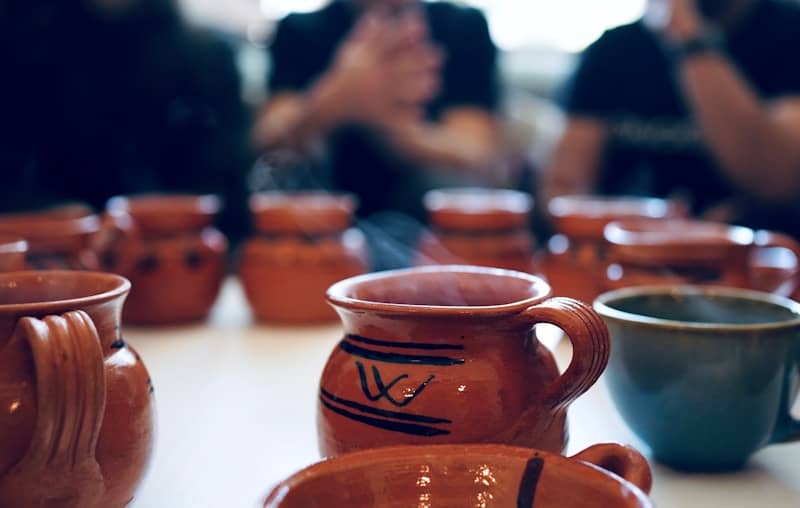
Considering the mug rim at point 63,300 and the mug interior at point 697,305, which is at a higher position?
the mug rim at point 63,300

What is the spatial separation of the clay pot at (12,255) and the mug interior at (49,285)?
4.6 inches

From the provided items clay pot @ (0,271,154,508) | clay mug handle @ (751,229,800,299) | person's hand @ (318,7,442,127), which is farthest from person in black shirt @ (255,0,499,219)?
clay pot @ (0,271,154,508)

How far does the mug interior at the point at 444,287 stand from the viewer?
507mm

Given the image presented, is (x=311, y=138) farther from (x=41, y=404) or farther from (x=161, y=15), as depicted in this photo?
(x=41, y=404)

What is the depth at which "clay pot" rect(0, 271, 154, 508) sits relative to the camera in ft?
1.20

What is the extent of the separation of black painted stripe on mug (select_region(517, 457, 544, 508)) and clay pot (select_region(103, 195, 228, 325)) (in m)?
0.63

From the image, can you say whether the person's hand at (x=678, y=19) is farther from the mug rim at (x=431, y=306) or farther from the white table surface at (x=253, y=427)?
the mug rim at (x=431, y=306)

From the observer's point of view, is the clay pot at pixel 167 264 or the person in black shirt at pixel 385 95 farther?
the person in black shirt at pixel 385 95

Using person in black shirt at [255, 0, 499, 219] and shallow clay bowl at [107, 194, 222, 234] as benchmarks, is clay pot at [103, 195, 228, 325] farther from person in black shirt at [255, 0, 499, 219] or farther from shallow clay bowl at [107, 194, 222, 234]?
person in black shirt at [255, 0, 499, 219]

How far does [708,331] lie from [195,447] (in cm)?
36

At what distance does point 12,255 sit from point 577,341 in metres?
0.44

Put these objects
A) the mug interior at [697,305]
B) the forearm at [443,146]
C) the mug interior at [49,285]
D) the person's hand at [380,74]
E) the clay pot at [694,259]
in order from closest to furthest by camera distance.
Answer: the mug interior at [49,285] < the mug interior at [697,305] < the clay pot at [694,259] < the person's hand at [380,74] < the forearm at [443,146]

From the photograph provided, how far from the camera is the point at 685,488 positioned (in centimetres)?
50

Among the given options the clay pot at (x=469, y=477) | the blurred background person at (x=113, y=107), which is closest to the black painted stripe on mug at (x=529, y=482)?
the clay pot at (x=469, y=477)
